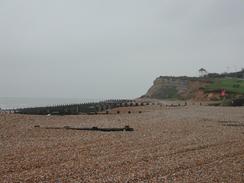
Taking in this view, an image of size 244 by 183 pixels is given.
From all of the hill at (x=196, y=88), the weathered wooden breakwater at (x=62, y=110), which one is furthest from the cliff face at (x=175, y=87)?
the weathered wooden breakwater at (x=62, y=110)

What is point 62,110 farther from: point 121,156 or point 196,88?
point 196,88

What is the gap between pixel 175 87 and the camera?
10862 cm

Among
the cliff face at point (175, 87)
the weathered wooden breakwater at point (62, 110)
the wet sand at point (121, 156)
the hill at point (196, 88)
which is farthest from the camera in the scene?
the cliff face at point (175, 87)

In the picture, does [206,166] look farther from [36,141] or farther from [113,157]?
[36,141]

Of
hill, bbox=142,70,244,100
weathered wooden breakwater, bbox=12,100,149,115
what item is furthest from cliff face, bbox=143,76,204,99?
weathered wooden breakwater, bbox=12,100,149,115

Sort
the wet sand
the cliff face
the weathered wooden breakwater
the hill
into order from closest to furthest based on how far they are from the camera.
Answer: the wet sand, the weathered wooden breakwater, the hill, the cliff face

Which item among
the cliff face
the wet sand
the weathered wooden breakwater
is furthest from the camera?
the cliff face

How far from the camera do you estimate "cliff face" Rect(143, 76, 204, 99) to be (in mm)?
93363

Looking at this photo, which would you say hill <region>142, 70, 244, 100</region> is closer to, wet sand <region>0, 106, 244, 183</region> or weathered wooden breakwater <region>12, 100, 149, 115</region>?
weathered wooden breakwater <region>12, 100, 149, 115</region>

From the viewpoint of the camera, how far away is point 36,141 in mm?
19719

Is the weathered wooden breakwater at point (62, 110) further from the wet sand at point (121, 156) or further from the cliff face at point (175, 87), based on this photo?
the cliff face at point (175, 87)

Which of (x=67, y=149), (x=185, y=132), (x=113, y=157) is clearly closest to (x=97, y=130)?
(x=185, y=132)

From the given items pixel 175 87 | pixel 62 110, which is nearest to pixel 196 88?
pixel 175 87

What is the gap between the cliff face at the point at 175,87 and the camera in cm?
9336
